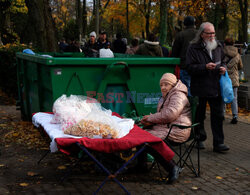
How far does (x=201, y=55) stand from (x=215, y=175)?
77.7 inches

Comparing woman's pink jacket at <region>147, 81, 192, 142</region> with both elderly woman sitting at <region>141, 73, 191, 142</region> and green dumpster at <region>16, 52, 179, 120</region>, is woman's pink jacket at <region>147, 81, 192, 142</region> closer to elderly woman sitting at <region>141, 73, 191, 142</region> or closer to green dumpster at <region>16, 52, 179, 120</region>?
elderly woman sitting at <region>141, 73, 191, 142</region>

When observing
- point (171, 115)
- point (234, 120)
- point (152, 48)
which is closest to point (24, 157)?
point (171, 115)

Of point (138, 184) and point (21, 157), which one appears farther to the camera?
point (21, 157)

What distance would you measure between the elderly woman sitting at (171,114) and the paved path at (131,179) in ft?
1.83

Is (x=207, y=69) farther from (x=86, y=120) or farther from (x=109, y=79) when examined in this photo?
(x=86, y=120)

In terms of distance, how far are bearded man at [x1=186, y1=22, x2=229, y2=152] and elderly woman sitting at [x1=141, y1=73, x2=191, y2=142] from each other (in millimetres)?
979

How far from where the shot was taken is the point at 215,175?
5.52m

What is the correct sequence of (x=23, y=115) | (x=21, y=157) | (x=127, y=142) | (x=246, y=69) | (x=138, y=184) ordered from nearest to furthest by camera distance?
(x=127, y=142) → (x=138, y=184) → (x=21, y=157) → (x=23, y=115) → (x=246, y=69)

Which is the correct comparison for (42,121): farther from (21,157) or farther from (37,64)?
(37,64)

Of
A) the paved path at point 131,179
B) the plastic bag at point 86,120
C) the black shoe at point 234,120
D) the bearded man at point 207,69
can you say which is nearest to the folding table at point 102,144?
the plastic bag at point 86,120

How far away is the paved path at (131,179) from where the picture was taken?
16.0ft

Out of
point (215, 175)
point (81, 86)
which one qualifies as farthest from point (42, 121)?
point (215, 175)

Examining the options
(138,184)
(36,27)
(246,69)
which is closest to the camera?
(138,184)

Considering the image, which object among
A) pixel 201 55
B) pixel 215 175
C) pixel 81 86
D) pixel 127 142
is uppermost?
pixel 201 55
